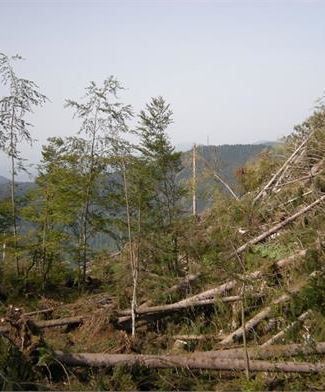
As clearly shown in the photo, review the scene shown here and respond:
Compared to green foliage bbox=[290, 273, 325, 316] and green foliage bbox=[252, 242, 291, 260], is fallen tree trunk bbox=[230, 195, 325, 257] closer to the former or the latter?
green foliage bbox=[252, 242, 291, 260]

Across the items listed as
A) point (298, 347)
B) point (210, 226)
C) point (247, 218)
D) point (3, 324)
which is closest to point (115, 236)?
point (210, 226)

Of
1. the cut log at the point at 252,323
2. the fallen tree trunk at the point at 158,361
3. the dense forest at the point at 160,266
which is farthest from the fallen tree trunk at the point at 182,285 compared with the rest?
the fallen tree trunk at the point at 158,361

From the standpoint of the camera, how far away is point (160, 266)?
26.0ft

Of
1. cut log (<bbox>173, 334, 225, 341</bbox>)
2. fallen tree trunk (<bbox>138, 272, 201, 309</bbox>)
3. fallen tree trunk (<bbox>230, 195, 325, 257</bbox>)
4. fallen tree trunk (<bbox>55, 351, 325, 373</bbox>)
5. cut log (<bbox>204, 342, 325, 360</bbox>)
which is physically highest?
fallen tree trunk (<bbox>230, 195, 325, 257</bbox>)

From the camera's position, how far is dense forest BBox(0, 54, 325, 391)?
17.6ft

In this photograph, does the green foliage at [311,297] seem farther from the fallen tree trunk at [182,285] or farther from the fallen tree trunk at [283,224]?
the fallen tree trunk at [182,285]

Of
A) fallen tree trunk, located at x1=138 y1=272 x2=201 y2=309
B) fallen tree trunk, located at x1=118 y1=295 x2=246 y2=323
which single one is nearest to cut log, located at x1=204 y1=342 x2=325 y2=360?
fallen tree trunk, located at x1=118 y1=295 x2=246 y2=323

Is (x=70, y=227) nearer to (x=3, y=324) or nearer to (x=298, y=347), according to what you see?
(x=3, y=324)

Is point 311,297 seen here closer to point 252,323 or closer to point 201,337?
point 252,323

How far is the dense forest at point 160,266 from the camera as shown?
5.38 metres

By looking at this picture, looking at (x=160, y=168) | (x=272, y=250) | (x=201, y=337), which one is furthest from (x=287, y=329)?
(x=160, y=168)

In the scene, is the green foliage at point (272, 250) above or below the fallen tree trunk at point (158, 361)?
above

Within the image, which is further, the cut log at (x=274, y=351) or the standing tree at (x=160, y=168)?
the standing tree at (x=160, y=168)

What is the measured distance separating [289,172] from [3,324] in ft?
21.3
